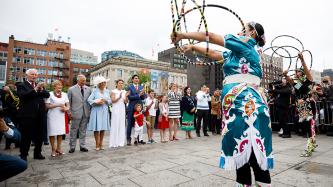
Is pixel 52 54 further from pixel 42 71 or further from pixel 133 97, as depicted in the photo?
pixel 133 97

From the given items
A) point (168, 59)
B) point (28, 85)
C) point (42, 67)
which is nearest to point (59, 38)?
point (42, 67)

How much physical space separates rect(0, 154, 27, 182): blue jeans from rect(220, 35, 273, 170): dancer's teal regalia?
2.23 meters

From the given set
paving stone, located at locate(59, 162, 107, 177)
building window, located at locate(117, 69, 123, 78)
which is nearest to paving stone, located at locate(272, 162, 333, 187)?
paving stone, located at locate(59, 162, 107, 177)

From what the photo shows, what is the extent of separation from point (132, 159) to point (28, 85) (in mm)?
3022

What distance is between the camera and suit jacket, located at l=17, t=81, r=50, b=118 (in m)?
4.96

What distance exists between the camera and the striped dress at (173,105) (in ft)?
26.6

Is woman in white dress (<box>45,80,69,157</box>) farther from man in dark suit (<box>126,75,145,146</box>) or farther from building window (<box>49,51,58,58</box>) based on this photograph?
building window (<box>49,51,58,58</box>)

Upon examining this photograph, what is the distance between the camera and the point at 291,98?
361 inches

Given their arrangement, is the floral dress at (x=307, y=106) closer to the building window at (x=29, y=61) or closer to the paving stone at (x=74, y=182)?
the paving stone at (x=74, y=182)

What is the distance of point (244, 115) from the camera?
1.95m

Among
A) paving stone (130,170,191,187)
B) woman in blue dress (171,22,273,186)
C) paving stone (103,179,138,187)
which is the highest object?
woman in blue dress (171,22,273,186)

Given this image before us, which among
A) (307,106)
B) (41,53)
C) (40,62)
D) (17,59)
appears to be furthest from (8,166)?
(41,53)

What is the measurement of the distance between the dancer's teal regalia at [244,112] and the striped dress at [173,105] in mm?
6030

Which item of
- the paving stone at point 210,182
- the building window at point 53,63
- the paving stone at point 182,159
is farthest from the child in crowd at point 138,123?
the building window at point 53,63
